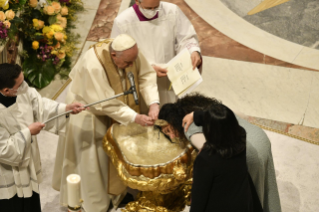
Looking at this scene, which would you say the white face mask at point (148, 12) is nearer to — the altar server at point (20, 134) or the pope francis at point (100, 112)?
the pope francis at point (100, 112)

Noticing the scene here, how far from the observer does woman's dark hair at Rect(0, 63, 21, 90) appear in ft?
8.68

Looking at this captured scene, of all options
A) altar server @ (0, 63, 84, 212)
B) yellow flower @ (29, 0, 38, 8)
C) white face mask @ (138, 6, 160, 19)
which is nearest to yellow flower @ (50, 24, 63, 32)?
yellow flower @ (29, 0, 38, 8)

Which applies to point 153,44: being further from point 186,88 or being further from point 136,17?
point 186,88

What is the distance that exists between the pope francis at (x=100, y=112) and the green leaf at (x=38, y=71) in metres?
1.91

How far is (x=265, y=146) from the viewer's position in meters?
2.81

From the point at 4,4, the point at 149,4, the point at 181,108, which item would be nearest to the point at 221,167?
the point at 181,108

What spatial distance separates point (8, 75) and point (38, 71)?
2794 millimetres

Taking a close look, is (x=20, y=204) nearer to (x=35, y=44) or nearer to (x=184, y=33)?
(x=184, y=33)

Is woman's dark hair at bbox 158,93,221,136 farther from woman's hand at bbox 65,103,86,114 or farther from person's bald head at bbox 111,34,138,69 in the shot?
woman's hand at bbox 65,103,86,114

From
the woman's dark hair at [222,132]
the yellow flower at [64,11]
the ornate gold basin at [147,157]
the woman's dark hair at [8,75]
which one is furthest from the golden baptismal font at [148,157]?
the yellow flower at [64,11]

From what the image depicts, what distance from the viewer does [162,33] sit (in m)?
3.95

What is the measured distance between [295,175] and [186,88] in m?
1.54

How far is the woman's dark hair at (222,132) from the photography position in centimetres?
227

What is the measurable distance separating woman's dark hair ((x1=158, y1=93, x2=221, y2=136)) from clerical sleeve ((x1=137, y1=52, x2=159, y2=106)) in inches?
15.5
